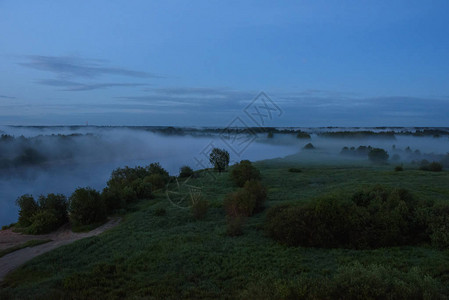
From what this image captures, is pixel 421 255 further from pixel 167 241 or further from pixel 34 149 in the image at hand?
pixel 34 149

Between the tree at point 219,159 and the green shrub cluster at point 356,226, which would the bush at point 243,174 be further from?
the green shrub cluster at point 356,226

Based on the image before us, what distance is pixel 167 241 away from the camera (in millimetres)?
13281

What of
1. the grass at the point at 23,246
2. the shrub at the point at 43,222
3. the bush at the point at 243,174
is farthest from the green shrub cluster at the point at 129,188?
the bush at the point at 243,174

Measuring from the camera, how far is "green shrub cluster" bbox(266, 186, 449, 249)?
39.6 feet

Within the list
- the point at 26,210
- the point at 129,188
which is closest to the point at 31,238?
the point at 26,210

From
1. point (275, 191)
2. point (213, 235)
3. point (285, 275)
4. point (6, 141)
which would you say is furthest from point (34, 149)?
point (285, 275)

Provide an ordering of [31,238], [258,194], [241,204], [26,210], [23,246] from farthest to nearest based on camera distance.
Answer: [26,210]
[258,194]
[241,204]
[31,238]
[23,246]

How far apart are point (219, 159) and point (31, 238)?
32.7m

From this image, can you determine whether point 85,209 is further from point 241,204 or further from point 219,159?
point 219,159

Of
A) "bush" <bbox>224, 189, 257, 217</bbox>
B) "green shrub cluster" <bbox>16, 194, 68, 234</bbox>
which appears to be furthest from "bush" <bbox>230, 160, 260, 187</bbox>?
"green shrub cluster" <bbox>16, 194, 68, 234</bbox>

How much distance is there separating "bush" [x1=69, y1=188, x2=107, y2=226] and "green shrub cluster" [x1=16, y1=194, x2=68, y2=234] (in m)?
1.28

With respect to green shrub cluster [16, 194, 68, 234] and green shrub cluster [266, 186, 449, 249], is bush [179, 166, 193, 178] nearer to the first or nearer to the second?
green shrub cluster [16, 194, 68, 234]

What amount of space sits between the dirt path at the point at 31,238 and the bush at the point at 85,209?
81cm

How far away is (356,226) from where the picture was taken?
12555 mm
